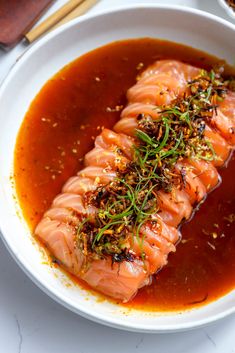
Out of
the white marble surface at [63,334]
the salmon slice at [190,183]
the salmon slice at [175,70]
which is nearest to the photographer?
the salmon slice at [190,183]

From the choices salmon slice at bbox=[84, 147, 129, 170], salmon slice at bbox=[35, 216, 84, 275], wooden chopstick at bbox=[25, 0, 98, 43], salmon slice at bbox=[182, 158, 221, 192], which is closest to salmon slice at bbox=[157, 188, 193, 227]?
salmon slice at bbox=[182, 158, 221, 192]

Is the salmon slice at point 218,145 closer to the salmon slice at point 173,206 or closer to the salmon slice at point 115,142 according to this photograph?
the salmon slice at point 173,206

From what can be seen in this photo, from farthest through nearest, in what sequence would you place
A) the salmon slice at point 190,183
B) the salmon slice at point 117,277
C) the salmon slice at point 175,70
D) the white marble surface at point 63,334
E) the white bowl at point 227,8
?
the white bowl at point 227,8
the salmon slice at point 175,70
the white marble surface at point 63,334
the salmon slice at point 190,183
the salmon slice at point 117,277

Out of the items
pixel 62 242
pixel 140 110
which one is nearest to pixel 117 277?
pixel 62 242

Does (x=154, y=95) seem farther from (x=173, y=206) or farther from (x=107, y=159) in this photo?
(x=173, y=206)

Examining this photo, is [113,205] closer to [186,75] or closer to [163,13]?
[186,75]

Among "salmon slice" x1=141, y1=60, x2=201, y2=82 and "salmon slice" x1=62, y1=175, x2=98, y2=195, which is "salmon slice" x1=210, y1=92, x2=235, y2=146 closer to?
"salmon slice" x1=141, y1=60, x2=201, y2=82

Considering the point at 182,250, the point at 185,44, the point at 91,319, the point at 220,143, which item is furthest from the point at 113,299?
the point at 185,44

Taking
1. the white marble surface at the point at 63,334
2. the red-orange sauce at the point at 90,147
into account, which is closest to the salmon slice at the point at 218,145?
the red-orange sauce at the point at 90,147
